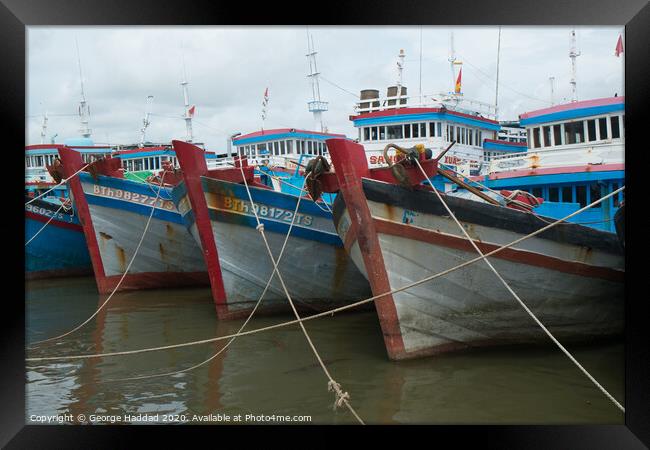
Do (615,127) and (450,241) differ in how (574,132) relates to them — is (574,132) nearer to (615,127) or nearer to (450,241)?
(615,127)

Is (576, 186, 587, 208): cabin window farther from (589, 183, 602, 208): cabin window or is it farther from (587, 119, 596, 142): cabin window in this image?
(587, 119, 596, 142): cabin window

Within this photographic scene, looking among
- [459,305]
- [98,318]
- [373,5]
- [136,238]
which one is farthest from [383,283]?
[136,238]

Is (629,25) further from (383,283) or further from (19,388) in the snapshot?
(19,388)

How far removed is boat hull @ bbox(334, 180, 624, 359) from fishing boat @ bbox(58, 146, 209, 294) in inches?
235

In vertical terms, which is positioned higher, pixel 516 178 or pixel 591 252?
pixel 516 178

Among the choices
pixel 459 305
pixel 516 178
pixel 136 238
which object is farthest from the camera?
pixel 136 238

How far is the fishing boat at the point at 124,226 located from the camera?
36.5ft

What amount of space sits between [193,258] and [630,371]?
904 centimetres

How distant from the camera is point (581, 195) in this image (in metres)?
8.72

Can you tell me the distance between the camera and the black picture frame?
15.7 feet

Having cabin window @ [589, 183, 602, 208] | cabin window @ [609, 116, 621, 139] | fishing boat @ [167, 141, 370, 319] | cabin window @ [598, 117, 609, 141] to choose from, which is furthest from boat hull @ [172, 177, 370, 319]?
cabin window @ [609, 116, 621, 139]

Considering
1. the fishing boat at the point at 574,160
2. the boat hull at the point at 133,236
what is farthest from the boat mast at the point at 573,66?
the boat hull at the point at 133,236

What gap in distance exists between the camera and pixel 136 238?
37.6 ft

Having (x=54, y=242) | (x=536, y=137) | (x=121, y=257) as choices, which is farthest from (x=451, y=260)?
(x=54, y=242)
